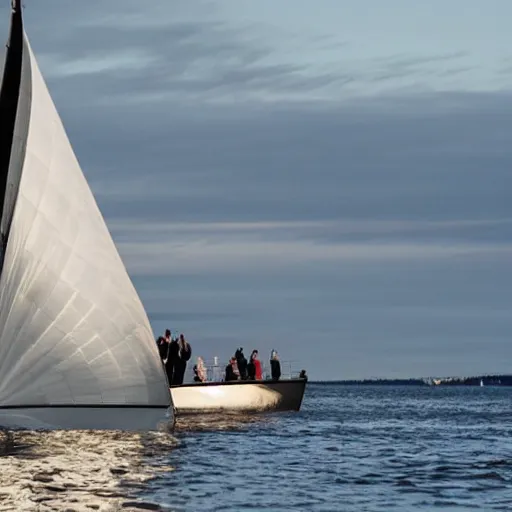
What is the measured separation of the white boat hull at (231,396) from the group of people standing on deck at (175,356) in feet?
2.63

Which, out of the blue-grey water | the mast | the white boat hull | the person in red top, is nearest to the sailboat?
the mast

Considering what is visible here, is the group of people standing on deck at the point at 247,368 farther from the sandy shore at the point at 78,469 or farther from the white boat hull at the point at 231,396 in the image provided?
the sandy shore at the point at 78,469

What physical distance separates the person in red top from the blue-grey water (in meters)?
7.26

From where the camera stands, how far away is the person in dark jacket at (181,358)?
165 feet

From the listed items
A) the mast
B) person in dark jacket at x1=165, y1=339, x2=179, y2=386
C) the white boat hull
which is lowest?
the white boat hull

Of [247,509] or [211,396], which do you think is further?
[211,396]

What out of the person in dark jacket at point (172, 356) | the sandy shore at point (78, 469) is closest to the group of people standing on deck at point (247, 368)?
the person in dark jacket at point (172, 356)

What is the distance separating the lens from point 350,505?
24.4 metres

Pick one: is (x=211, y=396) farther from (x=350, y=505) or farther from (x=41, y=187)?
(x=350, y=505)

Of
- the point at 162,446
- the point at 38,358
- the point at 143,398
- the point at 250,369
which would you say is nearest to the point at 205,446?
the point at 162,446

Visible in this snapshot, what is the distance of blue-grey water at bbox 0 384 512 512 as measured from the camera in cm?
2458

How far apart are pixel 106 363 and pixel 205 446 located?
7.19 m

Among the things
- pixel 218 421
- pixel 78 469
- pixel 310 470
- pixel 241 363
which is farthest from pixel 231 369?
pixel 78 469

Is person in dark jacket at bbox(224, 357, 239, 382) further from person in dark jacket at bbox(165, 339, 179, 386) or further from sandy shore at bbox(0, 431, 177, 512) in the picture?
sandy shore at bbox(0, 431, 177, 512)
